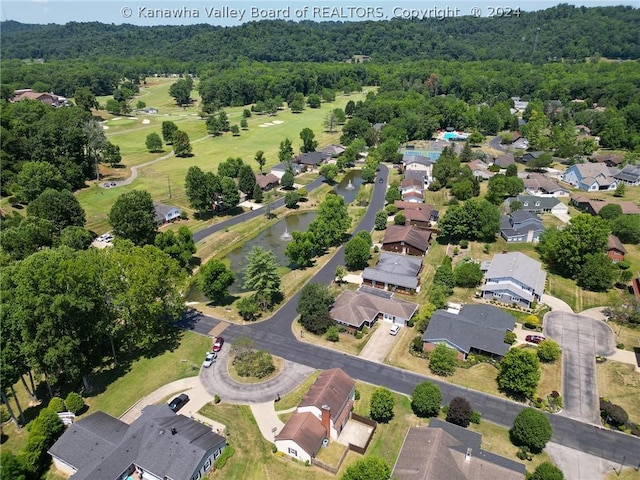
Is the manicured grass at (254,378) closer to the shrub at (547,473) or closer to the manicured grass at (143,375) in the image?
the manicured grass at (143,375)

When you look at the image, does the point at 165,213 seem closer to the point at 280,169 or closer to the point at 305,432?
the point at 280,169

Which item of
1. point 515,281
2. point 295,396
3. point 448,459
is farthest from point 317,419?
point 515,281

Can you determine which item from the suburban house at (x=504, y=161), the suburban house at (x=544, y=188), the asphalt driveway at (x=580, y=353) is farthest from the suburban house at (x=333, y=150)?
the asphalt driveway at (x=580, y=353)

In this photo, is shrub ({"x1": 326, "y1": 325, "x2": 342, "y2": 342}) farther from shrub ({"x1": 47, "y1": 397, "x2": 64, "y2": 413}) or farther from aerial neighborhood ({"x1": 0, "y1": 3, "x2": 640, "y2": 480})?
shrub ({"x1": 47, "y1": 397, "x2": 64, "y2": 413})

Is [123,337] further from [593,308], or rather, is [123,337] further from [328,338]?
[593,308]

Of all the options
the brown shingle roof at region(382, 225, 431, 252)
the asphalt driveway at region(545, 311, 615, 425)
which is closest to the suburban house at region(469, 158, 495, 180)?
the brown shingle roof at region(382, 225, 431, 252)

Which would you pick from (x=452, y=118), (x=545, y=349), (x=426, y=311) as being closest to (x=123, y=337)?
(x=426, y=311)
